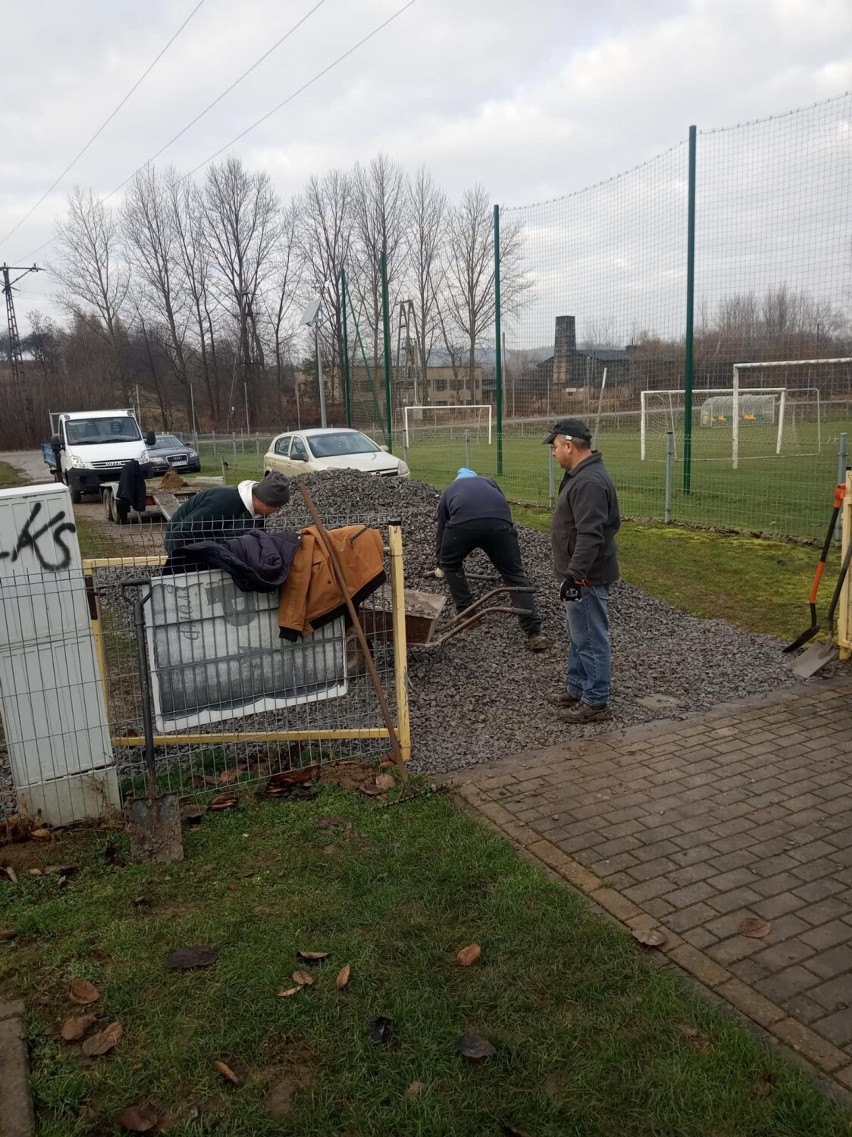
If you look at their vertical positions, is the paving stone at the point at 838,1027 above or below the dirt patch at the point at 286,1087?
below

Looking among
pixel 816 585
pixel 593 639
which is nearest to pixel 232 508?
pixel 593 639

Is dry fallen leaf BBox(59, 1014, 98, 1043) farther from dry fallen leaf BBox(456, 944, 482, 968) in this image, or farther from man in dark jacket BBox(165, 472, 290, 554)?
man in dark jacket BBox(165, 472, 290, 554)

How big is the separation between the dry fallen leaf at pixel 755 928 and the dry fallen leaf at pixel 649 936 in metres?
0.33

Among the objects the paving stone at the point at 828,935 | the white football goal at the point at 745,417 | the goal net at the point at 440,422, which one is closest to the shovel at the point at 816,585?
the paving stone at the point at 828,935

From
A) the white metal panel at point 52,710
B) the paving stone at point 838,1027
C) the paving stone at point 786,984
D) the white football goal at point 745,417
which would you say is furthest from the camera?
the white football goal at point 745,417

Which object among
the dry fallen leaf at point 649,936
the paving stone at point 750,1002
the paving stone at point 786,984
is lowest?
the paving stone at point 786,984

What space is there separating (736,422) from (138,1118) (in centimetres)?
1663

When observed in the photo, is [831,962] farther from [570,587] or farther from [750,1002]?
[570,587]

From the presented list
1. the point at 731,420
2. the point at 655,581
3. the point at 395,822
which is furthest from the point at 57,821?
the point at 731,420

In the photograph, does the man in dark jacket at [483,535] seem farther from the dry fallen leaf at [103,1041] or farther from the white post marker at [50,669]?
the dry fallen leaf at [103,1041]

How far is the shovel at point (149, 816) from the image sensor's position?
12.9 ft

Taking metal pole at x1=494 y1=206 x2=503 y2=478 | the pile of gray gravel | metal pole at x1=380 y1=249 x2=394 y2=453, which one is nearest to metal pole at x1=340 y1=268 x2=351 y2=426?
metal pole at x1=380 y1=249 x2=394 y2=453

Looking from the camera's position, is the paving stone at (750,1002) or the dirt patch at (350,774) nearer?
the paving stone at (750,1002)

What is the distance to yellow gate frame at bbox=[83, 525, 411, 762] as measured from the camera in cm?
454
